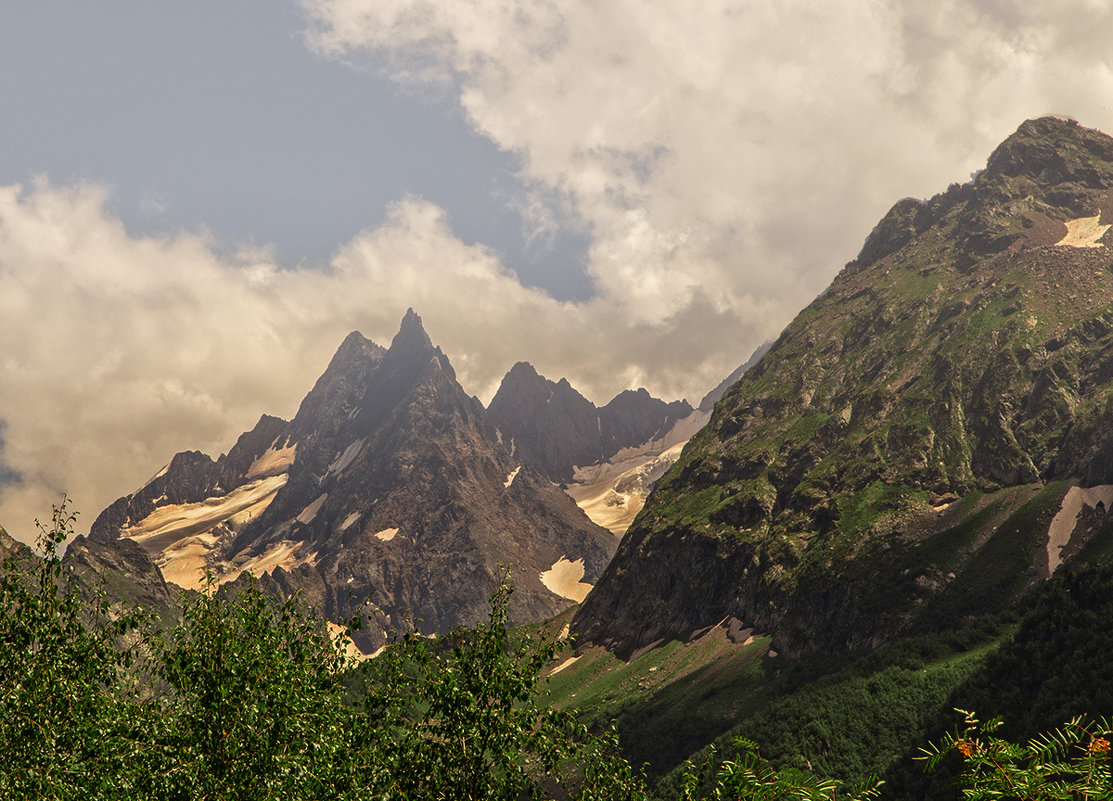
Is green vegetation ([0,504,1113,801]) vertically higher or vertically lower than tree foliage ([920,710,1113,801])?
higher

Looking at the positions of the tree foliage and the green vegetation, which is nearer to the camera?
the tree foliage

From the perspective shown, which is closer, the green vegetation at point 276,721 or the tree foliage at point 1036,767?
the tree foliage at point 1036,767

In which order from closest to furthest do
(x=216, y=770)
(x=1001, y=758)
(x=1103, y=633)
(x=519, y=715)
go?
(x=1001, y=758)
(x=216, y=770)
(x=519, y=715)
(x=1103, y=633)

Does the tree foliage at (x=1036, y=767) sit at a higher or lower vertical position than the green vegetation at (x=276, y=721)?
lower

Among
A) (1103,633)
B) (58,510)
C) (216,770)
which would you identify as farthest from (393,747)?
(1103,633)

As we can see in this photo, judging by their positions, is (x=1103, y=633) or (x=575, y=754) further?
(x=1103, y=633)

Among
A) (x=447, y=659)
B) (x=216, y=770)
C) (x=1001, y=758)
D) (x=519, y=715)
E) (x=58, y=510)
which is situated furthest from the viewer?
(x=58, y=510)

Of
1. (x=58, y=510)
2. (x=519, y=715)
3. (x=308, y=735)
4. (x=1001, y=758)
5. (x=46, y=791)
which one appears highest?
(x=58, y=510)

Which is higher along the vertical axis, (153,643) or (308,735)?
(153,643)

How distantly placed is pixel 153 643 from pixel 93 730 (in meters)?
3.90

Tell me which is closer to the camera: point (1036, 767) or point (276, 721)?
point (1036, 767)

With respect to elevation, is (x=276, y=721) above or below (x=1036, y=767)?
above

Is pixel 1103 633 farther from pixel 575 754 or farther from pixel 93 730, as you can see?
A: pixel 93 730

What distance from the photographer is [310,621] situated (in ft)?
117
